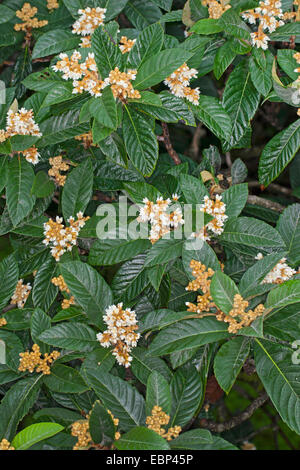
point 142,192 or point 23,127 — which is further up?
point 23,127

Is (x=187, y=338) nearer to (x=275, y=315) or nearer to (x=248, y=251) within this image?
(x=275, y=315)

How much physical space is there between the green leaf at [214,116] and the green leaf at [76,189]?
1.24 feet

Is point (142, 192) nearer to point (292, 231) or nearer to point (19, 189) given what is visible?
point (19, 189)

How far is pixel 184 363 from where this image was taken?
151cm

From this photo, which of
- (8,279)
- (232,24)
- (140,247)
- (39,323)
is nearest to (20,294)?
(8,279)

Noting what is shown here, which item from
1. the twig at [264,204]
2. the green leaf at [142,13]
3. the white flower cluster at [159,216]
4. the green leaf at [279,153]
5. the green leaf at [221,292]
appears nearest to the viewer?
the green leaf at [221,292]

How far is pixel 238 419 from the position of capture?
1953 millimetres

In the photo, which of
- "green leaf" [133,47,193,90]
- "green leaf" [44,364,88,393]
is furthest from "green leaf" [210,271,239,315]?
"green leaf" [133,47,193,90]

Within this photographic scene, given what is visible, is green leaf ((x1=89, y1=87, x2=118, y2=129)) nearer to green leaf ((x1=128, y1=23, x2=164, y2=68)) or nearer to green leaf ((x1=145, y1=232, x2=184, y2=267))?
green leaf ((x1=128, y1=23, x2=164, y2=68))

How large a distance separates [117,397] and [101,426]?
0.09 meters

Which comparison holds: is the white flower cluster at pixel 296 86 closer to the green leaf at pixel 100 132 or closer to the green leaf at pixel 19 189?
the green leaf at pixel 100 132

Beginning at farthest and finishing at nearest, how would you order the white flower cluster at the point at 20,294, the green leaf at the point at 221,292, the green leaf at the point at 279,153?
the white flower cluster at the point at 20,294 → the green leaf at the point at 279,153 → the green leaf at the point at 221,292

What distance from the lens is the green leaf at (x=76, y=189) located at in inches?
65.4

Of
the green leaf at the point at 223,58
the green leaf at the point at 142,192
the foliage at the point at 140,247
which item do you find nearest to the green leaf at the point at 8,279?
the foliage at the point at 140,247
